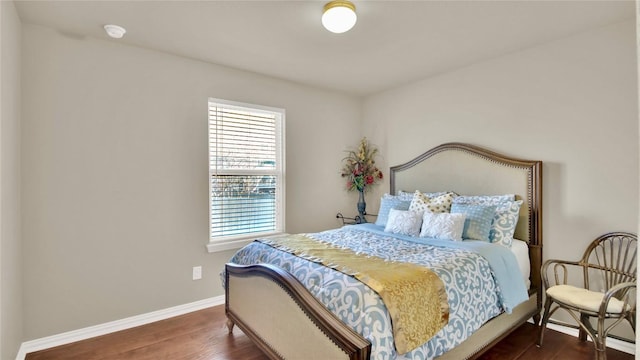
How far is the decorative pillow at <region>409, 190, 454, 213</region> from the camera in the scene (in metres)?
3.06

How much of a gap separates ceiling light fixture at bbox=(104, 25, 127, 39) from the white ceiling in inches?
2.1

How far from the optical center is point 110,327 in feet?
8.77

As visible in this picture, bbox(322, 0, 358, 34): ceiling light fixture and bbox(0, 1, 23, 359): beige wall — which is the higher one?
bbox(322, 0, 358, 34): ceiling light fixture

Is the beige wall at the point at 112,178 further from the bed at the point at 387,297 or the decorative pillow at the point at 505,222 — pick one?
the decorative pillow at the point at 505,222

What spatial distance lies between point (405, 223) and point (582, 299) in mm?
1316

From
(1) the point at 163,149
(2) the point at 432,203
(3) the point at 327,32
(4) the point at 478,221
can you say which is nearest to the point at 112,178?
(1) the point at 163,149

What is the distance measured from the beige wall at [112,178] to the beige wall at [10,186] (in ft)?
0.43

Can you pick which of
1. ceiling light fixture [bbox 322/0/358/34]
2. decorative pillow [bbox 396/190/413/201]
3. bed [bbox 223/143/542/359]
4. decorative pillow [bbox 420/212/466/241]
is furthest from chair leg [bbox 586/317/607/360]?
ceiling light fixture [bbox 322/0/358/34]

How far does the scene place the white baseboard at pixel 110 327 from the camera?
7.82 feet

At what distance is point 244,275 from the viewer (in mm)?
2396

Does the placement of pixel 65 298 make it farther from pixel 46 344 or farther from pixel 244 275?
pixel 244 275

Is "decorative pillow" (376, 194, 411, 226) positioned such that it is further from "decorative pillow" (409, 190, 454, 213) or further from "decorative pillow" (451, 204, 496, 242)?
"decorative pillow" (451, 204, 496, 242)

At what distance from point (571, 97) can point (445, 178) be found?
128cm

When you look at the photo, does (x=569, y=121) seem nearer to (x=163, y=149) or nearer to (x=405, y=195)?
(x=405, y=195)
